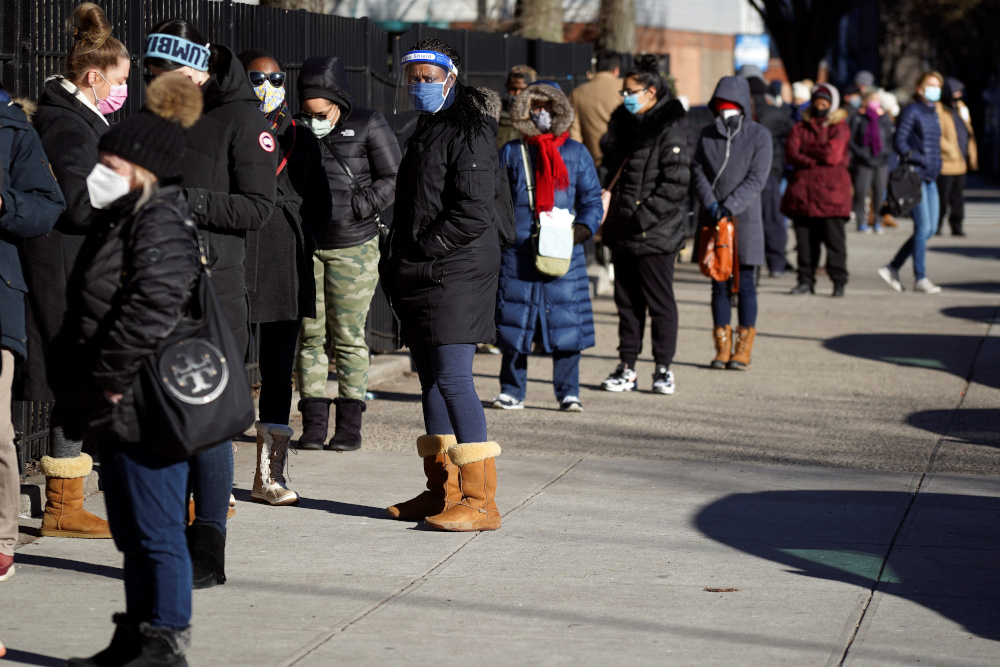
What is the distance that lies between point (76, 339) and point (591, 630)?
183 cm

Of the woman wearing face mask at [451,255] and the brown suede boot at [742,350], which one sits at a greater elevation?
the woman wearing face mask at [451,255]

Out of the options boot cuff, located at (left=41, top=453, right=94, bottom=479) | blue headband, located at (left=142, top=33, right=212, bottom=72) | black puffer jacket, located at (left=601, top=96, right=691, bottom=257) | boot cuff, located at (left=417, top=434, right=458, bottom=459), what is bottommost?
boot cuff, located at (left=41, top=453, right=94, bottom=479)

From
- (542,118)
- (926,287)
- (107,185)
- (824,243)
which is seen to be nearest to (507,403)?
(542,118)

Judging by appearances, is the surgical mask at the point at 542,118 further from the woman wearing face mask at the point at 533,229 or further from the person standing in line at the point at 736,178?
the person standing in line at the point at 736,178

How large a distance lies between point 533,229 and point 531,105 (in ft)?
2.30

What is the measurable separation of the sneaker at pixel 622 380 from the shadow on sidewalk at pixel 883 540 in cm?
285

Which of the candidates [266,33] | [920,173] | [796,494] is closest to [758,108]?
[920,173]

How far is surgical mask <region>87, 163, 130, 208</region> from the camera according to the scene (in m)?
3.93

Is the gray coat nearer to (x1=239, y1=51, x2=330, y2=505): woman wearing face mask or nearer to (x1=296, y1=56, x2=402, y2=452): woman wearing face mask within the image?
(x1=296, y1=56, x2=402, y2=452): woman wearing face mask

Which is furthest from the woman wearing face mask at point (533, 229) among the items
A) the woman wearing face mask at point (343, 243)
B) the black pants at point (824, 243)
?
the black pants at point (824, 243)

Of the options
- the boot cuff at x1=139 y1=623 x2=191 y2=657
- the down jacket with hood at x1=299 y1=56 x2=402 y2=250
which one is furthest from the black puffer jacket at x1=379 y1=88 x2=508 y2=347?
the boot cuff at x1=139 y1=623 x2=191 y2=657

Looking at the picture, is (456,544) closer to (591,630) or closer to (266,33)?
(591,630)

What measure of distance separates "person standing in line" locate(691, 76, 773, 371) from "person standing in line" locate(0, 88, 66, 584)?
5.58 meters

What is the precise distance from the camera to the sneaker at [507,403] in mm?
8641
